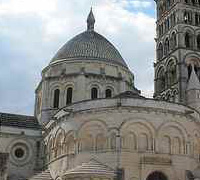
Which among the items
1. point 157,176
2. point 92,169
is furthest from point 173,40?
point 92,169

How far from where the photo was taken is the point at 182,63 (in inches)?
2418

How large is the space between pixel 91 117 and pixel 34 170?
1346 cm

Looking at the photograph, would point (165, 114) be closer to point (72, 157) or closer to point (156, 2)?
point (72, 157)

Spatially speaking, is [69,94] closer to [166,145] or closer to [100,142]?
[100,142]

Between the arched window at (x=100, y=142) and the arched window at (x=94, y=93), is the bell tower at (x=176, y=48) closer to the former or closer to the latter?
the arched window at (x=94, y=93)

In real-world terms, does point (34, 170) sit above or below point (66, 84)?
below

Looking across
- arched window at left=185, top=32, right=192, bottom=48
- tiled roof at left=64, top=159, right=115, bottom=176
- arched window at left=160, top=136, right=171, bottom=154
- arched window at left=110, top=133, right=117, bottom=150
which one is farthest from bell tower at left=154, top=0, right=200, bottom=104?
tiled roof at left=64, top=159, right=115, bottom=176

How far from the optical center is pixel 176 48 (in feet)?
207

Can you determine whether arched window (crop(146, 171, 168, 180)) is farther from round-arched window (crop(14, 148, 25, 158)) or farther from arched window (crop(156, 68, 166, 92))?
arched window (crop(156, 68, 166, 92))

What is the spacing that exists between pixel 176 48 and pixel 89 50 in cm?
1489

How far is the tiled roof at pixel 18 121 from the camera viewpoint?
2044 inches

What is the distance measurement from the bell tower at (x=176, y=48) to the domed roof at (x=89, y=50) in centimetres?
937

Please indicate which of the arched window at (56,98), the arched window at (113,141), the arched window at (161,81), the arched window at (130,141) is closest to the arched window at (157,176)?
the arched window at (130,141)

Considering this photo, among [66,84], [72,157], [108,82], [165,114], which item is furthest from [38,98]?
[165,114]
